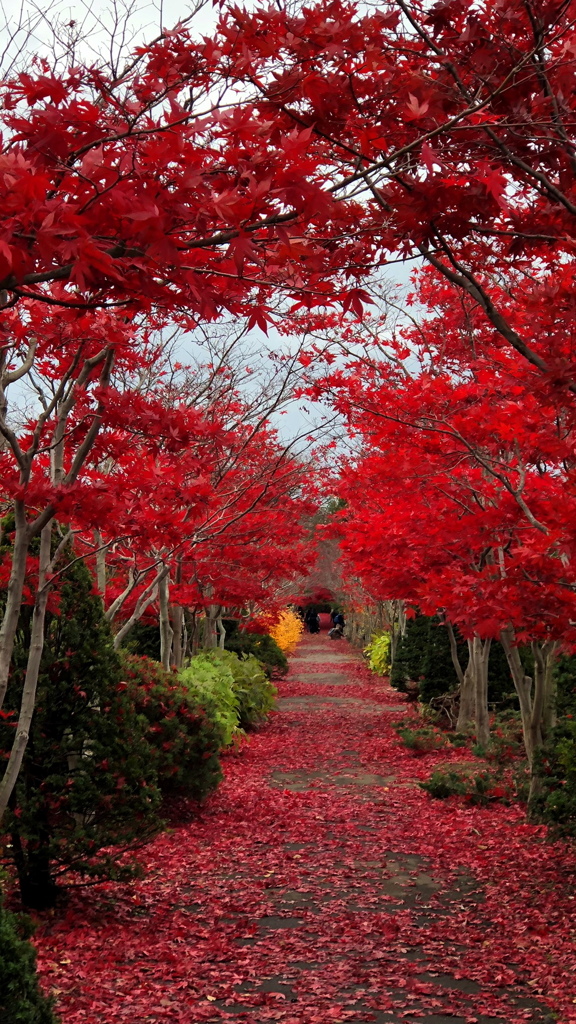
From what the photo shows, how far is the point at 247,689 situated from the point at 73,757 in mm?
11279

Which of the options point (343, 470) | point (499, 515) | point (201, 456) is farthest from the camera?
point (343, 470)

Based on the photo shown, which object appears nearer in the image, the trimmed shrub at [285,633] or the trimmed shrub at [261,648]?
the trimmed shrub at [261,648]

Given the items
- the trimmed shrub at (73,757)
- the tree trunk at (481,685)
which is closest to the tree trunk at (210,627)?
the tree trunk at (481,685)

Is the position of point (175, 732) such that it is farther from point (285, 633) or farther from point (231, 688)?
point (285, 633)

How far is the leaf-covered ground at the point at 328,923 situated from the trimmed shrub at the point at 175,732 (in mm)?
467

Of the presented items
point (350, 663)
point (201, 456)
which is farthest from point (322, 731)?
point (350, 663)

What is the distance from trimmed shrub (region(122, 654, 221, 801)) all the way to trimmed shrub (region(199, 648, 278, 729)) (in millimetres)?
6234

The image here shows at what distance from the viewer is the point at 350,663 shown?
127 feet

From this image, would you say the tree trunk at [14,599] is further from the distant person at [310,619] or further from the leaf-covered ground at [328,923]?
the distant person at [310,619]

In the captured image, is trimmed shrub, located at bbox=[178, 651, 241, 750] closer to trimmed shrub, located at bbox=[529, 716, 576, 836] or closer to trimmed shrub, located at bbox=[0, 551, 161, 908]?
trimmed shrub, located at bbox=[529, 716, 576, 836]

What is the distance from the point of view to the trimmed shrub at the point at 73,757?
589cm

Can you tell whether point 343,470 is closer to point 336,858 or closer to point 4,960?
point 336,858

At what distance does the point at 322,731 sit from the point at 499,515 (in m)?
11.3

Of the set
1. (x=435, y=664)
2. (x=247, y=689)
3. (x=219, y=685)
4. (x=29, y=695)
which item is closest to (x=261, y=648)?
(x=435, y=664)
